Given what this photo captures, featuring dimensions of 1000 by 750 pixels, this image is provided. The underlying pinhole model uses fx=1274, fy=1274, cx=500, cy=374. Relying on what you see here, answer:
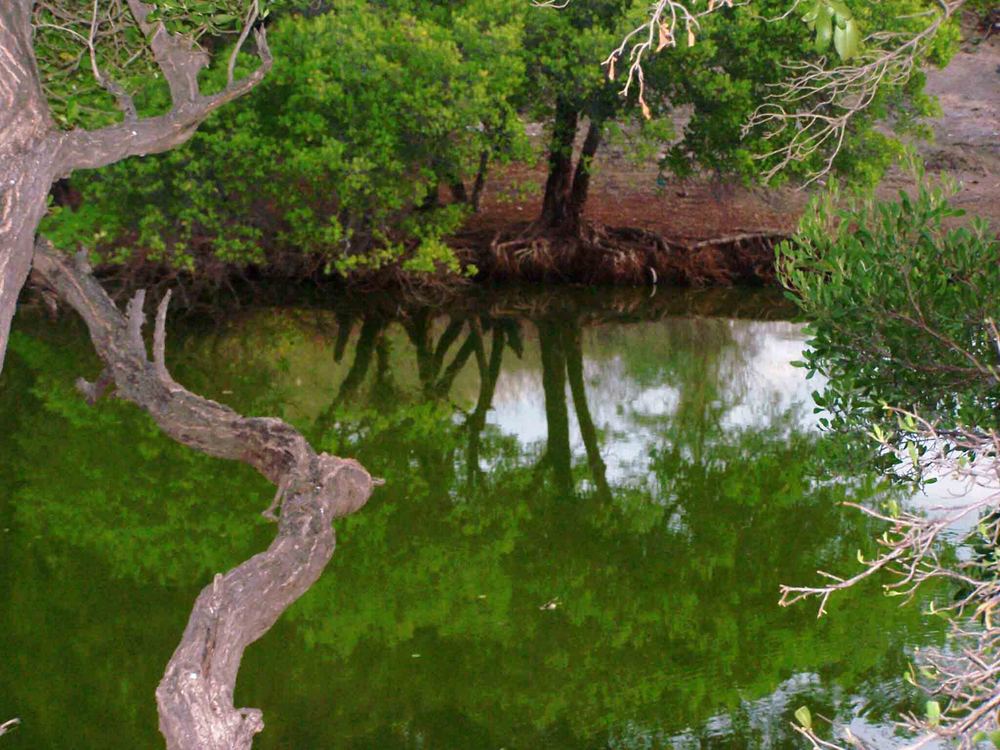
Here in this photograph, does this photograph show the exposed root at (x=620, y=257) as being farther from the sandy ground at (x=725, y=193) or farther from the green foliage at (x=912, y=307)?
the green foliage at (x=912, y=307)

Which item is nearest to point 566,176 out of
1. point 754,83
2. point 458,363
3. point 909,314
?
point 754,83

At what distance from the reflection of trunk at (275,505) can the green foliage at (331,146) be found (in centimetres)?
579

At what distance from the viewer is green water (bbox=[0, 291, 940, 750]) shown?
775cm

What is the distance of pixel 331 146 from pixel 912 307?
434 inches

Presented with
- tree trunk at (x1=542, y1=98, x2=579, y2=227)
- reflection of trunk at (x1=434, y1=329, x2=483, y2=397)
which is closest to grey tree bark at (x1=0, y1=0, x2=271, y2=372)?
reflection of trunk at (x1=434, y1=329, x2=483, y2=397)

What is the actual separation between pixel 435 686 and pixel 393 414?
21.0 feet

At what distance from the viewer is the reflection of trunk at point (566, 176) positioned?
1948 centimetres

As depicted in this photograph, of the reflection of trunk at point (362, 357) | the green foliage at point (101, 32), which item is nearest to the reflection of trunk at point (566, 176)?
the reflection of trunk at point (362, 357)

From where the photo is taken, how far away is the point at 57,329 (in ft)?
55.1

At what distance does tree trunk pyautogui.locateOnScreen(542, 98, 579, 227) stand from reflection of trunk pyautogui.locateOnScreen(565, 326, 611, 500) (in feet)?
9.49

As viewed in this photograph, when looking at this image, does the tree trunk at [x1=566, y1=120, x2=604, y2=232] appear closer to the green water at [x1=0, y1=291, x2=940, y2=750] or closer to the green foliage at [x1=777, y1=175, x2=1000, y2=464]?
the green water at [x1=0, y1=291, x2=940, y2=750]

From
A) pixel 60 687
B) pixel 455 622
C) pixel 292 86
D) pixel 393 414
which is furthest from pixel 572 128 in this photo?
pixel 60 687

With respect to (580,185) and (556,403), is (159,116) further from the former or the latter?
(580,185)

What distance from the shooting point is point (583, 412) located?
570 inches
